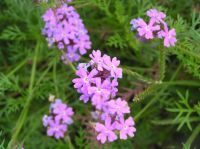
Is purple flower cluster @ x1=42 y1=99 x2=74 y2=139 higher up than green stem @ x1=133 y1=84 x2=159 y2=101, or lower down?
lower down

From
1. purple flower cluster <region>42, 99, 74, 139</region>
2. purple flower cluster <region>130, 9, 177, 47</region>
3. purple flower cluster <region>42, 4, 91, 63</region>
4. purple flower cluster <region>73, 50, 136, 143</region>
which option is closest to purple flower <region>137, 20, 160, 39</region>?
purple flower cluster <region>130, 9, 177, 47</region>

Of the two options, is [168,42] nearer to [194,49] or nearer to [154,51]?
[194,49]

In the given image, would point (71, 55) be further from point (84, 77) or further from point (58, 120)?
point (84, 77)

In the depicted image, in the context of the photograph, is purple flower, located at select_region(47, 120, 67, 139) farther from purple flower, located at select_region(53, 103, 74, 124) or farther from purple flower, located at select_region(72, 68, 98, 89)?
purple flower, located at select_region(72, 68, 98, 89)

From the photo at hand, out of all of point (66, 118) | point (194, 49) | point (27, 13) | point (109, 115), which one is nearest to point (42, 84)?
point (66, 118)

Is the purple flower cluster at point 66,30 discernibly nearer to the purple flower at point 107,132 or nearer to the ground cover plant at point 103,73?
the ground cover plant at point 103,73

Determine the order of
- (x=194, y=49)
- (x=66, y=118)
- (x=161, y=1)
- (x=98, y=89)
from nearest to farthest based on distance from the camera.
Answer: (x=98, y=89), (x=194, y=49), (x=66, y=118), (x=161, y=1)

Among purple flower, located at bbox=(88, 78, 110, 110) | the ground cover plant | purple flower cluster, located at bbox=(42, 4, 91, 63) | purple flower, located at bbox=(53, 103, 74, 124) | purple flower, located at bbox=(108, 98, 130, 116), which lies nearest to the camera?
purple flower, located at bbox=(88, 78, 110, 110)
